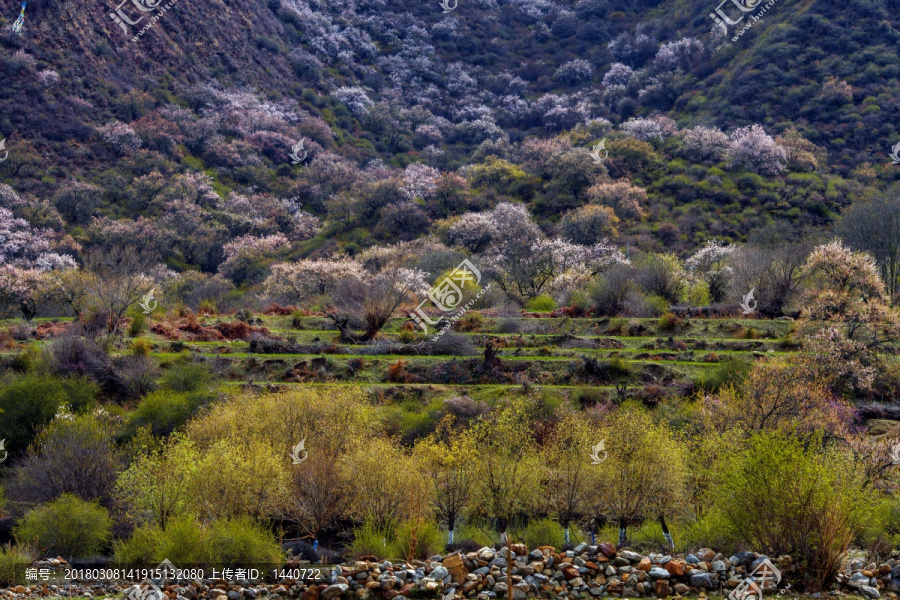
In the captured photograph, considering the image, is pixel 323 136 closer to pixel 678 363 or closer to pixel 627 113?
pixel 627 113

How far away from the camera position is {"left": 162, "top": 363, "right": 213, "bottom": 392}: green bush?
94.0ft

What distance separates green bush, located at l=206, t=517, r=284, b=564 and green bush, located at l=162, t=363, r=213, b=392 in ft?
48.0

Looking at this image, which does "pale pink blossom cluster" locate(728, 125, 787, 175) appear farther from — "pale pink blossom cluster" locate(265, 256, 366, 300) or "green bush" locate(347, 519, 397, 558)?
"green bush" locate(347, 519, 397, 558)

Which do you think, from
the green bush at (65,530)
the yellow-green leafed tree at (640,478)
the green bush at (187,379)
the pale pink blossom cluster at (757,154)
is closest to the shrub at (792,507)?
the yellow-green leafed tree at (640,478)

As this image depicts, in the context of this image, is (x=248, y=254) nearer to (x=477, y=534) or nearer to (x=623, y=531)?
(x=477, y=534)

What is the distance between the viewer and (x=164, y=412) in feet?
85.7

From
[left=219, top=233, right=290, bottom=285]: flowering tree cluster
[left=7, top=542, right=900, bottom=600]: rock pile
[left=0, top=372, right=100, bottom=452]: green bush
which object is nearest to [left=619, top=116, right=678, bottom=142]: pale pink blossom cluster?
[left=219, top=233, right=290, bottom=285]: flowering tree cluster

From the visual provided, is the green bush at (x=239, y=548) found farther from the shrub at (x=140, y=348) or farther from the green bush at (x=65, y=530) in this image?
the shrub at (x=140, y=348)

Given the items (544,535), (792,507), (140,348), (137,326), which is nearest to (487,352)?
(544,535)

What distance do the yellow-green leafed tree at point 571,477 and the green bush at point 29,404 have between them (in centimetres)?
1704

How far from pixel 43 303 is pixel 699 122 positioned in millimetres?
72767

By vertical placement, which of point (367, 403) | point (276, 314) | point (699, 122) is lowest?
point (367, 403)

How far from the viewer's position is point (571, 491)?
66.0 feet

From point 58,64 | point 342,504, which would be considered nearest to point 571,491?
point 342,504
